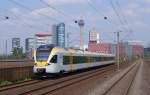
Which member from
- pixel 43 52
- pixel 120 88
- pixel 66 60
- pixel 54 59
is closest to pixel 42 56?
pixel 43 52

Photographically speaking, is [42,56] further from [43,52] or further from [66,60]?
[66,60]

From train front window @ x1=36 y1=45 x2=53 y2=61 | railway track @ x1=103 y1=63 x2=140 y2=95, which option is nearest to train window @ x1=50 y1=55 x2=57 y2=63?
train front window @ x1=36 y1=45 x2=53 y2=61

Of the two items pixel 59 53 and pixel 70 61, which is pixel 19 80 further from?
pixel 70 61

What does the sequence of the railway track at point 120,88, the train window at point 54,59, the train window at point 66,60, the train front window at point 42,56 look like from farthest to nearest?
1. the train window at point 66,60
2. the train window at point 54,59
3. the train front window at point 42,56
4. the railway track at point 120,88

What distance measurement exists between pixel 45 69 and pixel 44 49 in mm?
2288

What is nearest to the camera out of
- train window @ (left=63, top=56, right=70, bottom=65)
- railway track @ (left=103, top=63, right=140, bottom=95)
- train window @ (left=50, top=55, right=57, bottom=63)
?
railway track @ (left=103, top=63, right=140, bottom=95)

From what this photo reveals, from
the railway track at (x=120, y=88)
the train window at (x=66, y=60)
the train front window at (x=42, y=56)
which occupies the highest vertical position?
the train front window at (x=42, y=56)

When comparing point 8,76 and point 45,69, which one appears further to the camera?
point 45,69

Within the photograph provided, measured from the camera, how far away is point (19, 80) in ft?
125

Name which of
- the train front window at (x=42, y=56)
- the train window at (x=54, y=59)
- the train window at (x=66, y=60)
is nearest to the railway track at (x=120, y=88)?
the train window at (x=66, y=60)

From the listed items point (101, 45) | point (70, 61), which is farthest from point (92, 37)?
point (70, 61)

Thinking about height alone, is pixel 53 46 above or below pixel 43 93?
above

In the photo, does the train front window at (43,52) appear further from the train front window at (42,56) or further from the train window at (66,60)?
the train window at (66,60)

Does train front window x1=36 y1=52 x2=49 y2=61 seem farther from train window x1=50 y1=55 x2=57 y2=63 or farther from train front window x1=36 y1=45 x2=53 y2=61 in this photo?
train window x1=50 y1=55 x2=57 y2=63
